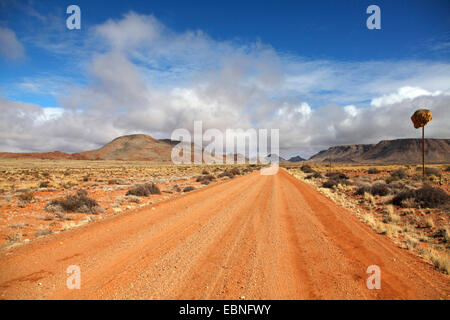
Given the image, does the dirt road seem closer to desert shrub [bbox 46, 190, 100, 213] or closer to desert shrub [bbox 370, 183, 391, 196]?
desert shrub [bbox 46, 190, 100, 213]

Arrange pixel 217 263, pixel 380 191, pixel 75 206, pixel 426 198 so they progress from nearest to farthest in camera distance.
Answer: pixel 217 263, pixel 75 206, pixel 426 198, pixel 380 191

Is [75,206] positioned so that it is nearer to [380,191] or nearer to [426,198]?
[426,198]

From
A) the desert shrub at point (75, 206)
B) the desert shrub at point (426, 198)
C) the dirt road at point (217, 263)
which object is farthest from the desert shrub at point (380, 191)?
the desert shrub at point (75, 206)

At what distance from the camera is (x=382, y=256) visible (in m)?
6.26

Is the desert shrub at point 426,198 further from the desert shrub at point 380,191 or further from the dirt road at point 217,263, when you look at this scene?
the dirt road at point 217,263

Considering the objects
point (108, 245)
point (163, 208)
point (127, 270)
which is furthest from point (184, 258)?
point (163, 208)

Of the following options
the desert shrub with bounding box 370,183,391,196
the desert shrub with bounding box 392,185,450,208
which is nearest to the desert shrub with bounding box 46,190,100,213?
the desert shrub with bounding box 392,185,450,208

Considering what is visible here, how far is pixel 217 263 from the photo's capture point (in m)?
5.60

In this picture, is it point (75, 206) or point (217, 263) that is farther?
point (75, 206)

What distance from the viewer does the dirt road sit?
440 centimetres

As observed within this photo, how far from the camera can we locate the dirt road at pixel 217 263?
4398mm

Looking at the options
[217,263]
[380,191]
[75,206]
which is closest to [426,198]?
[380,191]

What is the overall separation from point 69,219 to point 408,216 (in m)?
15.7
